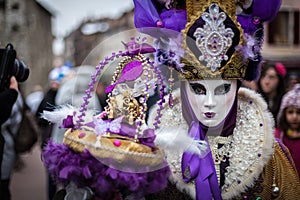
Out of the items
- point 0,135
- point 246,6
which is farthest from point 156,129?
point 0,135

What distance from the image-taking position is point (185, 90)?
3117 mm

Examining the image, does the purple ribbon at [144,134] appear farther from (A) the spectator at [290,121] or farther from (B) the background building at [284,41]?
(B) the background building at [284,41]

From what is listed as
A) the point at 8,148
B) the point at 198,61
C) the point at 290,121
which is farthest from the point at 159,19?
the point at 8,148

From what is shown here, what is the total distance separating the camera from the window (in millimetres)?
12955

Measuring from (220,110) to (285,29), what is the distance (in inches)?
546

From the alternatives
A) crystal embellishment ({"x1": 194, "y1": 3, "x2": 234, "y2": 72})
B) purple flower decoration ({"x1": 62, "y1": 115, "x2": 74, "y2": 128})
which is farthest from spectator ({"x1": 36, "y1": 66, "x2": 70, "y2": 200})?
purple flower decoration ({"x1": 62, "y1": 115, "x2": 74, "y2": 128})

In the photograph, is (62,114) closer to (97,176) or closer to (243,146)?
(97,176)

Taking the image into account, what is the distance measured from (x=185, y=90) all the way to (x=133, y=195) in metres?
0.86

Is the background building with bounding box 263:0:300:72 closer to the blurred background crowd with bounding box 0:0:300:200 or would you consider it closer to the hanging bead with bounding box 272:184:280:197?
→ the blurred background crowd with bounding box 0:0:300:200

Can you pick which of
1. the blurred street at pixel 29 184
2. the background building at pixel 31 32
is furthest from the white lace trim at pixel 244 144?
the background building at pixel 31 32

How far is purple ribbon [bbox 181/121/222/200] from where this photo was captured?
9.80 feet

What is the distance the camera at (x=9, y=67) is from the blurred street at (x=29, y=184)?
3191mm

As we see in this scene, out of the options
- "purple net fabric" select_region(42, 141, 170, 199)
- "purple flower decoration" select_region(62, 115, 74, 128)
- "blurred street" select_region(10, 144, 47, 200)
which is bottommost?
"blurred street" select_region(10, 144, 47, 200)

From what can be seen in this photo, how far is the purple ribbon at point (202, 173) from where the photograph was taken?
299cm
